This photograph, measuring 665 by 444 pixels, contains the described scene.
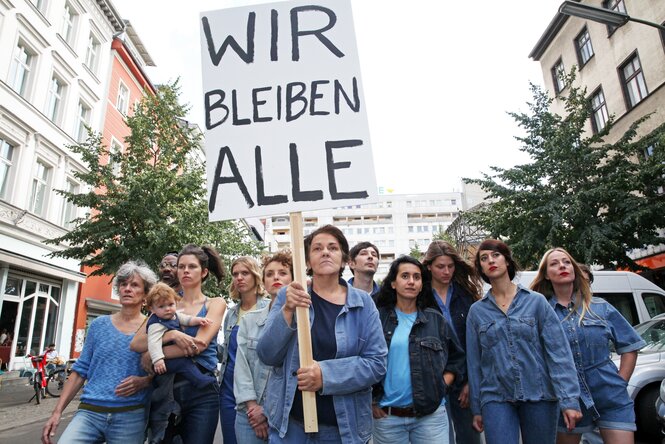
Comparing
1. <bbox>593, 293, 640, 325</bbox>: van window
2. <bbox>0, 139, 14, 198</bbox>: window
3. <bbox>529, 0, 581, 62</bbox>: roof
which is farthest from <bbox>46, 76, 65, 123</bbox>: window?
<bbox>529, 0, 581, 62</bbox>: roof

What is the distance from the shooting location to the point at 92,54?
2094 centimetres

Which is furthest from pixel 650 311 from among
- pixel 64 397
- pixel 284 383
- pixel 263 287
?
pixel 64 397

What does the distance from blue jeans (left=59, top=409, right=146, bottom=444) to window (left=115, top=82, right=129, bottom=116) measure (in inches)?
892

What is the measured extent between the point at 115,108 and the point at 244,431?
2278cm

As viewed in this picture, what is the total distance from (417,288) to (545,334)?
0.90 meters

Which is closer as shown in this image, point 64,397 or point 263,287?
point 64,397

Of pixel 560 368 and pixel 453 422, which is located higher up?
pixel 560 368

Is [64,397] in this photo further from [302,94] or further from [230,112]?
[302,94]

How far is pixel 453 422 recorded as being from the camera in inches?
142

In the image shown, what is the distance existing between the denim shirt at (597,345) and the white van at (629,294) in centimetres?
695

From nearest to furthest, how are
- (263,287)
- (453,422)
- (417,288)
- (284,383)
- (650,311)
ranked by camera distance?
(284,383) < (417,288) < (453,422) < (263,287) < (650,311)

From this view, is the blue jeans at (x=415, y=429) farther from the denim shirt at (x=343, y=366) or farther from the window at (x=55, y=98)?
the window at (x=55, y=98)

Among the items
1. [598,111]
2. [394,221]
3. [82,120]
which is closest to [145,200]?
[82,120]

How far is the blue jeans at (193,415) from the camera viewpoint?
3.00m
